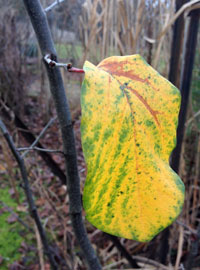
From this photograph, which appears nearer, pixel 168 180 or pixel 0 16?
pixel 168 180

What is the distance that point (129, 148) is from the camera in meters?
0.24

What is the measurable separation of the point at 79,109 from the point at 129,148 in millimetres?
1352

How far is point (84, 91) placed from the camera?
22 cm

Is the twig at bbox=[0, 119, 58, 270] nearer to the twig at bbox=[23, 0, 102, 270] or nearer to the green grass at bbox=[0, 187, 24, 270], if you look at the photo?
the twig at bbox=[23, 0, 102, 270]

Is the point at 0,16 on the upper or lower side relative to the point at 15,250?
upper

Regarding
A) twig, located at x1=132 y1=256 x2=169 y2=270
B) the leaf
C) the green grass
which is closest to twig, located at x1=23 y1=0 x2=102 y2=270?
the leaf

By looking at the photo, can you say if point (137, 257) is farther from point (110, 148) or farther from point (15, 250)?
point (110, 148)

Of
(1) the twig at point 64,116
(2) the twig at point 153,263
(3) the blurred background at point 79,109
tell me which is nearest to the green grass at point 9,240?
(3) the blurred background at point 79,109

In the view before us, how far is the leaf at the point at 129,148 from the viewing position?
22 centimetres

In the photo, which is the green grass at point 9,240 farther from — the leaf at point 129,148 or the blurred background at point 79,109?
the leaf at point 129,148

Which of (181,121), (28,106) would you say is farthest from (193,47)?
(28,106)

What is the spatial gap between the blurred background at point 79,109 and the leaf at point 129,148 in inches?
8.5

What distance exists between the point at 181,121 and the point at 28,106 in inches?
89.9

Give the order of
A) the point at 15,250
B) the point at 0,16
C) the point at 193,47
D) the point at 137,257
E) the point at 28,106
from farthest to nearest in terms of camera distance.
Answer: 1. the point at 28,106
2. the point at 0,16
3. the point at 15,250
4. the point at 137,257
5. the point at 193,47
